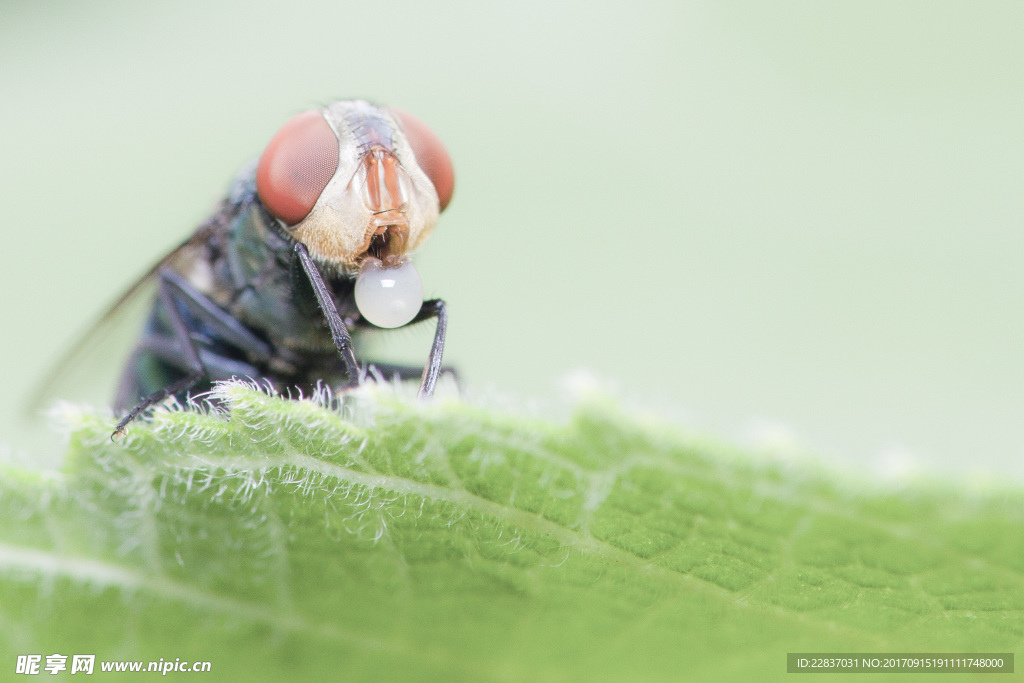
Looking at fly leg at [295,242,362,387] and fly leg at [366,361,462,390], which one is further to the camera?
fly leg at [366,361,462,390]

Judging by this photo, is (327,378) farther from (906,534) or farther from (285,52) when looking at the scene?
(285,52)

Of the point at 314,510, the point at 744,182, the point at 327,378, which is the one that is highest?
the point at 744,182

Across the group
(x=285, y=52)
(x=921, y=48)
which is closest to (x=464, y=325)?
(x=285, y=52)

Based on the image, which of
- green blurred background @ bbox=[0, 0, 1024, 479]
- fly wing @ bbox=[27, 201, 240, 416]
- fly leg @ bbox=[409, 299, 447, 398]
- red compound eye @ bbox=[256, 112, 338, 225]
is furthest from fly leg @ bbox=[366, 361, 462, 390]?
green blurred background @ bbox=[0, 0, 1024, 479]

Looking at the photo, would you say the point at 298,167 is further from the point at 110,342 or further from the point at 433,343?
the point at 110,342

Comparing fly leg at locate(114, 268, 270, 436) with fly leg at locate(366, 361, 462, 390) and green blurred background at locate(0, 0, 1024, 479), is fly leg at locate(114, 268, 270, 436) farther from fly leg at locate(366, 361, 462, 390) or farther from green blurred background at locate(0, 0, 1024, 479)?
green blurred background at locate(0, 0, 1024, 479)

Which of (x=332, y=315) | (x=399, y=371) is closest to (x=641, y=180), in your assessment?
(x=399, y=371)

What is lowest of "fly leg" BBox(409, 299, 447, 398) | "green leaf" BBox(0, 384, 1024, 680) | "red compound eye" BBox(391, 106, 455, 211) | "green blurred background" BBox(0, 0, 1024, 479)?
"green leaf" BBox(0, 384, 1024, 680)
